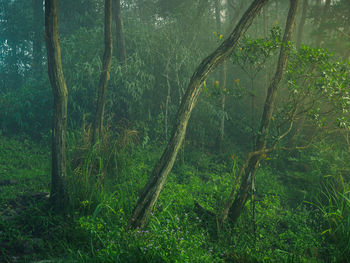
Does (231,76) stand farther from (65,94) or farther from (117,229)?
(117,229)

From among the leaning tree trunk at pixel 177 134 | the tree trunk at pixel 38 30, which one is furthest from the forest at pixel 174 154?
the tree trunk at pixel 38 30

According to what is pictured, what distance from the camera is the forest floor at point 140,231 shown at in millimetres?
2725

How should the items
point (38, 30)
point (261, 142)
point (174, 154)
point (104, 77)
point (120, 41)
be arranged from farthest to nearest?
point (38, 30)
point (120, 41)
point (104, 77)
point (261, 142)
point (174, 154)

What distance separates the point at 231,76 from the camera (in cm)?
1016

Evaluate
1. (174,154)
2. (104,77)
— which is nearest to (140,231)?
(174,154)

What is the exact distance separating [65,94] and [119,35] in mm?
4557

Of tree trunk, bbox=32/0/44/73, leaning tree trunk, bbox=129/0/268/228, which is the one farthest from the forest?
tree trunk, bbox=32/0/44/73

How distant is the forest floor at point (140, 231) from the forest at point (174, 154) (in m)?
0.02

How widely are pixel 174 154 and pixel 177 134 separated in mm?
214

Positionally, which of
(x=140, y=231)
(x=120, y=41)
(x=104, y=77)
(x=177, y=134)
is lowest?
(x=140, y=231)

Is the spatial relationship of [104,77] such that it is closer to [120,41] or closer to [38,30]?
[120,41]

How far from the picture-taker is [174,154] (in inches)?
127

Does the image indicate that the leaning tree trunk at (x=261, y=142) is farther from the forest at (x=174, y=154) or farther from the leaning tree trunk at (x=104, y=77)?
the leaning tree trunk at (x=104, y=77)

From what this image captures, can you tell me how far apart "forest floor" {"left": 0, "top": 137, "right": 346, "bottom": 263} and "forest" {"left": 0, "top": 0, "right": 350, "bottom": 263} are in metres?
0.02
